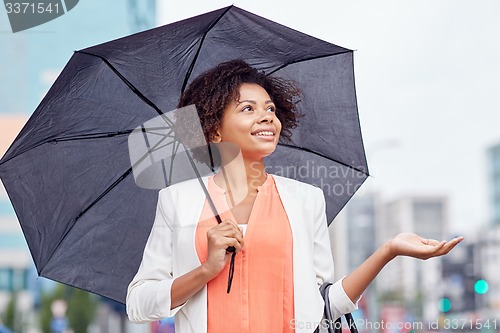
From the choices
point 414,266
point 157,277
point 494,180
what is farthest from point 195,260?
point 414,266

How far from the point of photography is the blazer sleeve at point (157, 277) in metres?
2.89

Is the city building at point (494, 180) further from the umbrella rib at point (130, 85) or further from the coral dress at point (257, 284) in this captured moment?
the coral dress at point (257, 284)

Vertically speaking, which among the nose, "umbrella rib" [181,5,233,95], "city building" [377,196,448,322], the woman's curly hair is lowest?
the nose

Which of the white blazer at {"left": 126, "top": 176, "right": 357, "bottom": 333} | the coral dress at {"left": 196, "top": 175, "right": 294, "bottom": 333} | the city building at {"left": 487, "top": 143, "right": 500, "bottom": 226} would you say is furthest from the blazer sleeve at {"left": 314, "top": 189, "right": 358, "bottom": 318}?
the city building at {"left": 487, "top": 143, "right": 500, "bottom": 226}

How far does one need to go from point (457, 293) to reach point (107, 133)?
258 ft

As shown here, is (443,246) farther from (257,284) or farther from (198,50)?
(198,50)

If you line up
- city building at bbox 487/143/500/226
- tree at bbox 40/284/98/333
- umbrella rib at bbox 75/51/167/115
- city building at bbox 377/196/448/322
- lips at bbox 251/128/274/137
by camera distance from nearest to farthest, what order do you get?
lips at bbox 251/128/274/137
umbrella rib at bbox 75/51/167/115
tree at bbox 40/284/98/333
city building at bbox 377/196/448/322
city building at bbox 487/143/500/226

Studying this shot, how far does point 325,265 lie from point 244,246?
34cm

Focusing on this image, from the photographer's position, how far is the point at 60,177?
3.53 meters

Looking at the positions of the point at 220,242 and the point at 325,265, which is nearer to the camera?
the point at 220,242

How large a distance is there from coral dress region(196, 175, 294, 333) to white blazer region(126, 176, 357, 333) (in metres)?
0.02

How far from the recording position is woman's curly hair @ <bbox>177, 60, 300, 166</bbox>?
3.16 meters

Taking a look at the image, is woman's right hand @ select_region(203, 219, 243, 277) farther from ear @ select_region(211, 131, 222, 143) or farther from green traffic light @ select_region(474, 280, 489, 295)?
green traffic light @ select_region(474, 280, 489, 295)

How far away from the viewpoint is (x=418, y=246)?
2.76 metres
